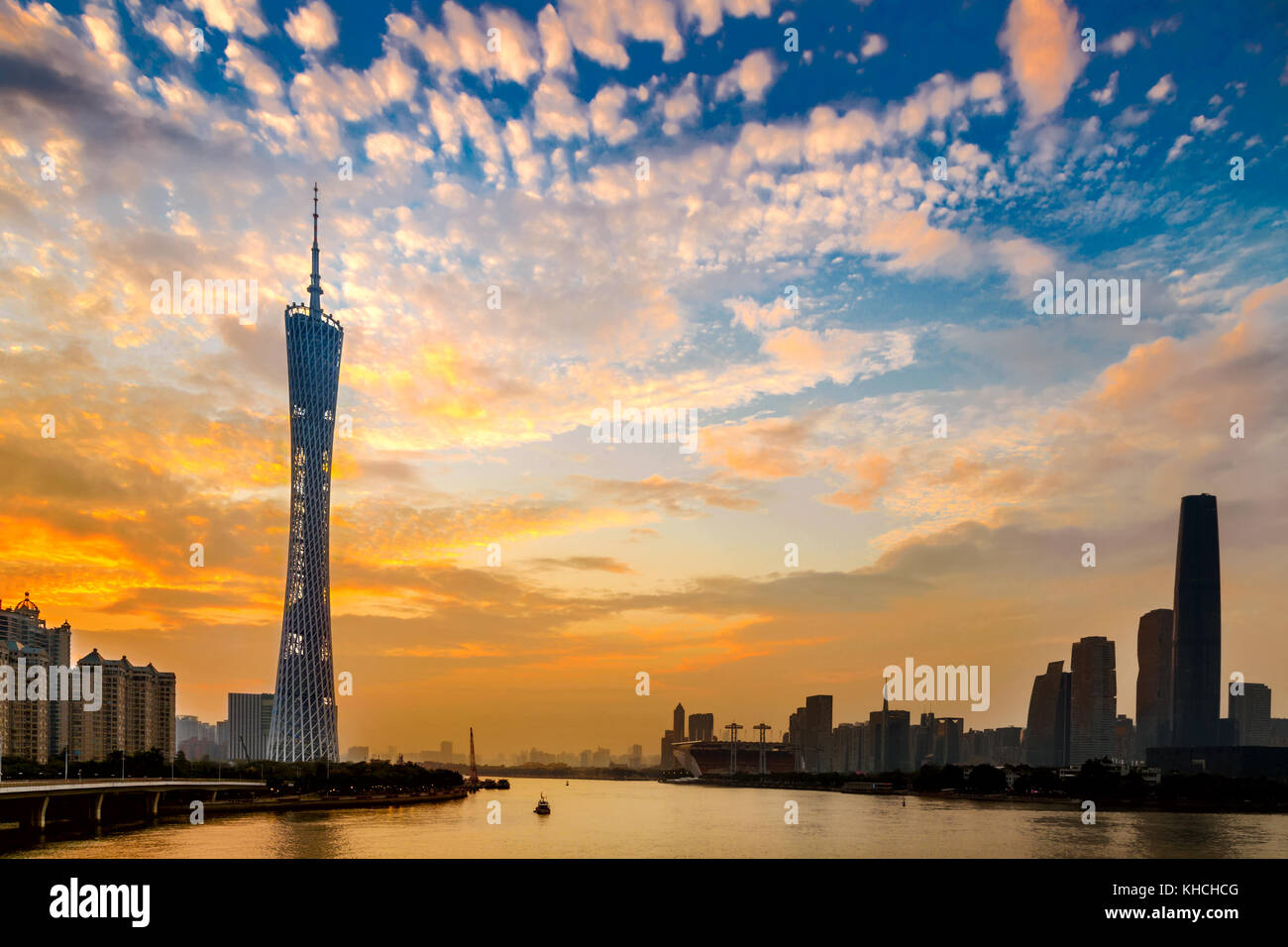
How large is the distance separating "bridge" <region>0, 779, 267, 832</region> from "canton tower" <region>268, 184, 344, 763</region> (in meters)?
10.3

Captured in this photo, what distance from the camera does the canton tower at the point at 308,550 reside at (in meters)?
92.5

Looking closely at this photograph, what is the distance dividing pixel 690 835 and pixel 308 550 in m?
50.7

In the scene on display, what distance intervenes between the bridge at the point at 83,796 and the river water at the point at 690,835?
2947mm

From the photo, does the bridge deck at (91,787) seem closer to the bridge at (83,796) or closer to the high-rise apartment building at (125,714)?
the bridge at (83,796)

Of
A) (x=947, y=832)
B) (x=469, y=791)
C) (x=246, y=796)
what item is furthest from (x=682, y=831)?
(x=469, y=791)

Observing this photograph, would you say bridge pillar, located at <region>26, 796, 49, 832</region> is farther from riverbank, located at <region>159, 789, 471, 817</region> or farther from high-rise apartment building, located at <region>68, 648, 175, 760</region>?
high-rise apartment building, located at <region>68, 648, 175, 760</region>

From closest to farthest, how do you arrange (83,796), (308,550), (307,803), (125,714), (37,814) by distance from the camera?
1. (37,814)
2. (83,796)
3. (307,803)
4. (308,550)
5. (125,714)

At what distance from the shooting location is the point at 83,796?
67188 millimetres

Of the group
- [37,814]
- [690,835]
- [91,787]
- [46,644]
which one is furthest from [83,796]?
[46,644]

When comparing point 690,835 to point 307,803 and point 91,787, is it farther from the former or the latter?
point 307,803

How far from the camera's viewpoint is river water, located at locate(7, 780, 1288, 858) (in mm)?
49562

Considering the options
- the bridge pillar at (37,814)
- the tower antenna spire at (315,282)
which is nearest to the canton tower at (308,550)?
the tower antenna spire at (315,282)
